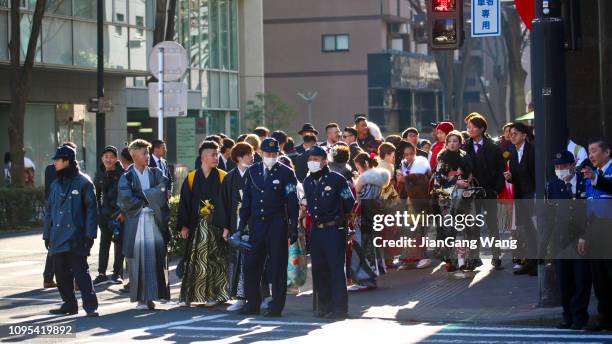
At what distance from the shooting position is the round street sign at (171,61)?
64.5 feet

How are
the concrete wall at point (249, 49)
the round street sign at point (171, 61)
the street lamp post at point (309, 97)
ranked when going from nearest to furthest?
the round street sign at point (171, 61) < the concrete wall at point (249, 49) < the street lamp post at point (309, 97)

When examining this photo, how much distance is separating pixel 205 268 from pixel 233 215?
753mm

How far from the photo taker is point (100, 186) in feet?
54.4

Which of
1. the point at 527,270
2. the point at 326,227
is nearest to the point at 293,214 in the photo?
the point at 326,227

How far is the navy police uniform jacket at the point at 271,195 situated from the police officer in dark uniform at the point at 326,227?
0.84ft

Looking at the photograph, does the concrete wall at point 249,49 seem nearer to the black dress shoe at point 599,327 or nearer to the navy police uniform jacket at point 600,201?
the black dress shoe at point 599,327

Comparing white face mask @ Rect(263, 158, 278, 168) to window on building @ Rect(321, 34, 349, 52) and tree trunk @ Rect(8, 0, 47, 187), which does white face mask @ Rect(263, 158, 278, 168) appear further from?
window on building @ Rect(321, 34, 349, 52)

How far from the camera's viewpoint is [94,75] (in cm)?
3853

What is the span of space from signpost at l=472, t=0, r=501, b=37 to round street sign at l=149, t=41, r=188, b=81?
4752 mm

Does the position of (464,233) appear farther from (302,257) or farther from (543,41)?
(543,41)

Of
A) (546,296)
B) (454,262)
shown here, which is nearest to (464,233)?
(454,262)

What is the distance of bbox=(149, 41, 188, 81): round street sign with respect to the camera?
19672 mm

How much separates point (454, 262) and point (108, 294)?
4.51 metres

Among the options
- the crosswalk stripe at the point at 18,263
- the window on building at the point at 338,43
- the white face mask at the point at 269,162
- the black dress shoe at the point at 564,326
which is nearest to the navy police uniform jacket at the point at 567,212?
the black dress shoe at the point at 564,326
